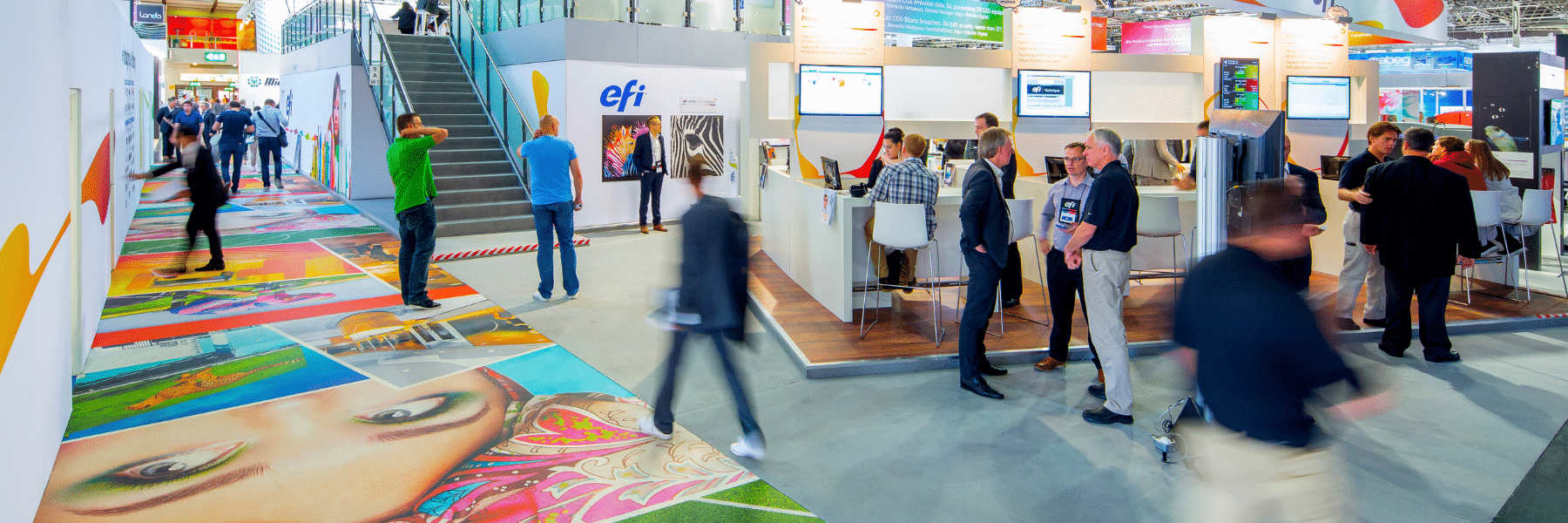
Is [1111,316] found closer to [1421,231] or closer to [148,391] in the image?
[1421,231]

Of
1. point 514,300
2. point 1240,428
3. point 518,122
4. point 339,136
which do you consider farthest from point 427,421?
point 339,136

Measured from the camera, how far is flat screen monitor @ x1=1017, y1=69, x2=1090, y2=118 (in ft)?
27.4

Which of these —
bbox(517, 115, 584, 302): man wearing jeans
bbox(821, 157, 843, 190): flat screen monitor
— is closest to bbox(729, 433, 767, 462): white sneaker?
bbox(821, 157, 843, 190): flat screen monitor

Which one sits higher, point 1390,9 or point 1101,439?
point 1390,9

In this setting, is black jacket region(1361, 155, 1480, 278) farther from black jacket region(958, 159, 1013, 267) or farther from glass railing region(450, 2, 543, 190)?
glass railing region(450, 2, 543, 190)

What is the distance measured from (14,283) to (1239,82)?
8.92 meters

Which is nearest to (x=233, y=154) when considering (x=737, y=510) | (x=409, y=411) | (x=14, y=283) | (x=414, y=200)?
(x=414, y=200)

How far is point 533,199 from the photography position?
6820 mm

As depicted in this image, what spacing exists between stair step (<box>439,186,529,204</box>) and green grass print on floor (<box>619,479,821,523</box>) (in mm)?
8069

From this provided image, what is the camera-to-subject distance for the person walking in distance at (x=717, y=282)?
3621mm

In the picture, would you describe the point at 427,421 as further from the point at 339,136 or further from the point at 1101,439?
the point at 339,136

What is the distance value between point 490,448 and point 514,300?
3.10m

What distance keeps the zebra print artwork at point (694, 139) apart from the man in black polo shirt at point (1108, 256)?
291 inches

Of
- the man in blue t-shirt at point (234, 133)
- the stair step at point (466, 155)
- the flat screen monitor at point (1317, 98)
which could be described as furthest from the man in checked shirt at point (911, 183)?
the man in blue t-shirt at point (234, 133)
